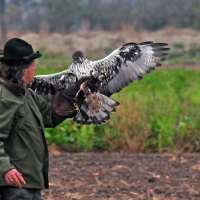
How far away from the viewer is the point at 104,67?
22.6ft

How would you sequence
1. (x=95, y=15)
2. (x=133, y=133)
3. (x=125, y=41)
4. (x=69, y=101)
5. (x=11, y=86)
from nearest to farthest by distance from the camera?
(x=11, y=86), (x=69, y=101), (x=133, y=133), (x=125, y=41), (x=95, y=15)

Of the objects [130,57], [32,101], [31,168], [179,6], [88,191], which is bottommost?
[88,191]

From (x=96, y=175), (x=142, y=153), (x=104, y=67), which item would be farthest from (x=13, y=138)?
(x=142, y=153)

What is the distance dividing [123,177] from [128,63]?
5.56 ft

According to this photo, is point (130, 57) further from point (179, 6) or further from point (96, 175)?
point (179, 6)

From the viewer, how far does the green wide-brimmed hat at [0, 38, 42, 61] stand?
4.54 m

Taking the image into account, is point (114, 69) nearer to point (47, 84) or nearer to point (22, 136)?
point (47, 84)

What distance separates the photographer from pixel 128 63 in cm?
702

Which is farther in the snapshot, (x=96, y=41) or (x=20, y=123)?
(x=96, y=41)

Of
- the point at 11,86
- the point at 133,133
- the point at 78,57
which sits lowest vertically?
the point at 133,133

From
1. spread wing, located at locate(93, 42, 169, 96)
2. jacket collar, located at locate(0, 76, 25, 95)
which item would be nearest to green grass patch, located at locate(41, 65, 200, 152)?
spread wing, located at locate(93, 42, 169, 96)

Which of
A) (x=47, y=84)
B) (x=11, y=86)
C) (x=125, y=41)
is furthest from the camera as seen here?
(x=125, y=41)

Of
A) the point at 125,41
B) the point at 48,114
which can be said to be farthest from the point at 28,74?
the point at 125,41

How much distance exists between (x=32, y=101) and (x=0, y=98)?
35cm
